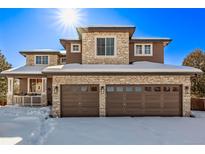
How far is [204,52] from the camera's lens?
74.1ft

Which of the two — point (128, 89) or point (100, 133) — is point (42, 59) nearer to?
point (128, 89)

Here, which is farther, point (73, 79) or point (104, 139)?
point (73, 79)

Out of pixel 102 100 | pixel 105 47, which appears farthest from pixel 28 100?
pixel 105 47

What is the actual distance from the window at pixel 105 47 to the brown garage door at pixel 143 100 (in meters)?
3.16

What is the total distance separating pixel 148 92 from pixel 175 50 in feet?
43.9

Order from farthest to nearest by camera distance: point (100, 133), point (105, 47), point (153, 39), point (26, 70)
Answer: point (26, 70)
point (153, 39)
point (105, 47)
point (100, 133)

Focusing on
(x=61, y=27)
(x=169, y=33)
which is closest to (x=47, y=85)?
(x=61, y=27)

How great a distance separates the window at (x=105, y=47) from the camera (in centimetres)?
1473

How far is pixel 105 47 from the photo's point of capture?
1474cm

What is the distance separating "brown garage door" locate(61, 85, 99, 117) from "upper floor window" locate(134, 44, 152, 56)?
5702 mm

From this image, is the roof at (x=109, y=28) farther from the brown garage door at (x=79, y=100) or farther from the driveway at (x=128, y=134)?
the driveway at (x=128, y=134)

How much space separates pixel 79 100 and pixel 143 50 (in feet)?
24.0

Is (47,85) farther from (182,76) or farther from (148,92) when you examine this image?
(182,76)

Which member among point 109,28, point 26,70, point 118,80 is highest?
point 109,28
